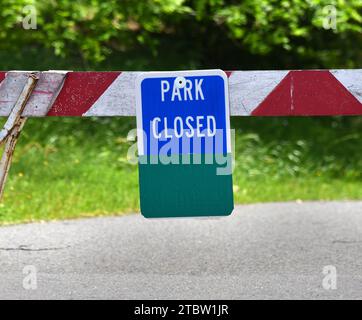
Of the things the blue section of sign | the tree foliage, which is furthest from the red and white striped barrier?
the tree foliage

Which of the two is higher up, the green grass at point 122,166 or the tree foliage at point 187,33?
the tree foliage at point 187,33

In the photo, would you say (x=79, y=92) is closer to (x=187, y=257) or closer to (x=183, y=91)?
(x=183, y=91)

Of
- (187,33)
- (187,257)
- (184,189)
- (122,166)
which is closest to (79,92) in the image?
(184,189)

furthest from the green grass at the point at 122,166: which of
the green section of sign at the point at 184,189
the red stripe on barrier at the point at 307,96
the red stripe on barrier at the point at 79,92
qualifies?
the red stripe on barrier at the point at 307,96

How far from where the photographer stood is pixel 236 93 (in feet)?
17.1

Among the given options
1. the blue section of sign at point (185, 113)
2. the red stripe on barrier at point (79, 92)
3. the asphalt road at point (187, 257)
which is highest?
the red stripe on barrier at point (79, 92)

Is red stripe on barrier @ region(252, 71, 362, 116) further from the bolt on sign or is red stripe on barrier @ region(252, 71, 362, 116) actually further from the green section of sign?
the green section of sign

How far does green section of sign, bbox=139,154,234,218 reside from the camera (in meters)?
5.20

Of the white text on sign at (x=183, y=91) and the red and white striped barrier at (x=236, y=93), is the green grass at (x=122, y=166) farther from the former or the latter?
the white text on sign at (x=183, y=91)

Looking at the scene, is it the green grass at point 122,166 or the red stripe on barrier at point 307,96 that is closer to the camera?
the red stripe on barrier at point 307,96

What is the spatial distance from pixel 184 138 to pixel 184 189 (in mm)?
311

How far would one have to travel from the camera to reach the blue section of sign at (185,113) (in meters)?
5.06
